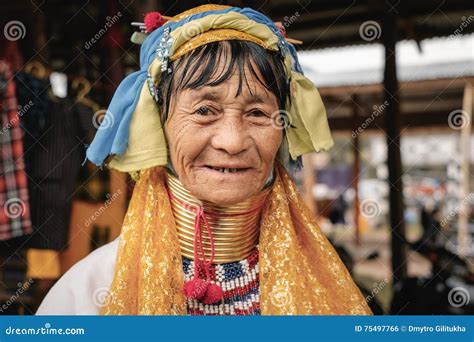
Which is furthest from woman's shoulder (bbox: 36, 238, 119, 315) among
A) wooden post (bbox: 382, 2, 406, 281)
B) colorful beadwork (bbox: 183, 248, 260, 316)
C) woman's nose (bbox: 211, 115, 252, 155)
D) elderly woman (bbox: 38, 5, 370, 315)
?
wooden post (bbox: 382, 2, 406, 281)

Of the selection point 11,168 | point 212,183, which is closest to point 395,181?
point 212,183

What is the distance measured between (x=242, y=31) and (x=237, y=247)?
580mm

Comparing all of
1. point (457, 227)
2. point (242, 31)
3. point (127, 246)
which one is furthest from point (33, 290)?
point (457, 227)

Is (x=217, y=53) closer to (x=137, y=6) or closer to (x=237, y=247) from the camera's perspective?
(x=237, y=247)

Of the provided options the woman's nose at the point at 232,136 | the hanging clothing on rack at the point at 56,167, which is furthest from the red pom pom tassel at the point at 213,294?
the hanging clothing on rack at the point at 56,167

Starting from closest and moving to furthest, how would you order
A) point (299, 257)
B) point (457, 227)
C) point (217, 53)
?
point (217, 53), point (299, 257), point (457, 227)

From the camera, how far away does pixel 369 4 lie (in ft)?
8.41

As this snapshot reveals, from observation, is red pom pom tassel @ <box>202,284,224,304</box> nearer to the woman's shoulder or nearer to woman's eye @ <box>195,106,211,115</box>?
the woman's shoulder

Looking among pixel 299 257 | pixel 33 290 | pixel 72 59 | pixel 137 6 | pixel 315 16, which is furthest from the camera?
pixel 72 59

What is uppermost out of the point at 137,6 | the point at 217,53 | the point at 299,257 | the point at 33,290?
the point at 137,6

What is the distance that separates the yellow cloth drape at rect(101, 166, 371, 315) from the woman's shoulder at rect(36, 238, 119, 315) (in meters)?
0.06

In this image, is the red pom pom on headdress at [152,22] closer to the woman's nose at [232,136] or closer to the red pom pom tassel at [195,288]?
the woman's nose at [232,136]

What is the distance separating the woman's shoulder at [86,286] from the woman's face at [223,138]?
0.35 metres

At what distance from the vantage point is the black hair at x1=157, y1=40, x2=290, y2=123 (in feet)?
4.57
